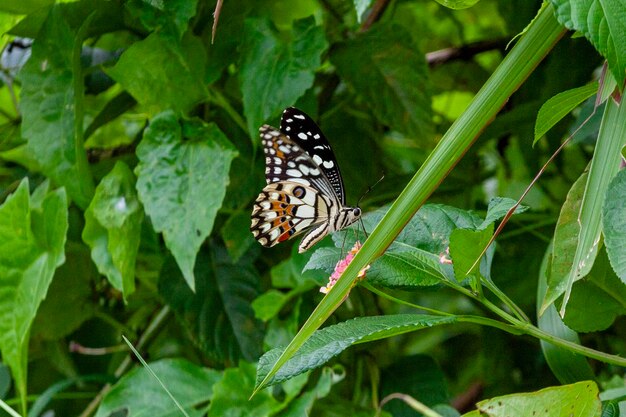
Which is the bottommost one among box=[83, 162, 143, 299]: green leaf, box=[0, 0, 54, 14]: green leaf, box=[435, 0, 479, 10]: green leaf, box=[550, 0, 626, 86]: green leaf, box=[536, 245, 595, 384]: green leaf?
box=[83, 162, 143, 299]: green leaf

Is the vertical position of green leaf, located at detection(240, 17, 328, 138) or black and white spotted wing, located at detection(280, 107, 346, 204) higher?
green leaf, located at detection(240, 17, 328, 138)

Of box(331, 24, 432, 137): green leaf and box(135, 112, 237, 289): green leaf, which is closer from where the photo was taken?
box(135, 112, 237, 289): green leaf

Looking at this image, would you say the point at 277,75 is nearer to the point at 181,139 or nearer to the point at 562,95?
the point at 181,139

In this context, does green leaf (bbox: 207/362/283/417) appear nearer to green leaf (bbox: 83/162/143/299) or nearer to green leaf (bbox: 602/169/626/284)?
green leaf (bbox: 83/162/143/299)

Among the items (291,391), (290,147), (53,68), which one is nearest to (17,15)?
(53,68)

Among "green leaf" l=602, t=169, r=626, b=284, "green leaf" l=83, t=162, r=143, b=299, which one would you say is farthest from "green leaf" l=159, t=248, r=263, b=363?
"green leaf" l=602, t=169, r=626, b=284

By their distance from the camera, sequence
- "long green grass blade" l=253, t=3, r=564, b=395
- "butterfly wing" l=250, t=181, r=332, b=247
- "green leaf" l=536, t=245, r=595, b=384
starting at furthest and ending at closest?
"butterfly wing" l=250, t=181, r=332, b=247
"green leaf" l=536, t=245, r=595, b=384
"long green grass blade" l=253, t=3, r=564, b=395

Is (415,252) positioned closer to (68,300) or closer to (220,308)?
(220,308)

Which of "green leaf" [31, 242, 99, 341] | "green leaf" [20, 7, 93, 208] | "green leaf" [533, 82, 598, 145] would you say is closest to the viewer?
"green leaf" [533, 82, 598, 145]
